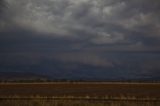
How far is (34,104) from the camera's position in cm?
3027

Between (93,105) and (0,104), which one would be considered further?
(0,104)

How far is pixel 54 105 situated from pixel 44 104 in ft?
2.91

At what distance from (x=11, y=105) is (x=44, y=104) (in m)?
2.73

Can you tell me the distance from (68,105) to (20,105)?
12.8ft

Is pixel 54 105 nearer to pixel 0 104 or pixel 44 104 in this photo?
pixel 44 104

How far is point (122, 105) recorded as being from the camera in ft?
96.1

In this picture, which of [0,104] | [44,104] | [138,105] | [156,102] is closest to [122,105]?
[138,105]

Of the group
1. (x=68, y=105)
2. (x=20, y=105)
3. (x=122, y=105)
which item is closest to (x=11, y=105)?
(x=20, y=105)

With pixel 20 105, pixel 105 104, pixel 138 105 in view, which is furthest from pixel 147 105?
pixel 20 105

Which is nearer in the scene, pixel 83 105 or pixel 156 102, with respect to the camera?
pixel 83 105

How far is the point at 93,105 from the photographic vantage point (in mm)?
29094

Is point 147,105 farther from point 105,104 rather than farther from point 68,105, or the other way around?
point 68,105

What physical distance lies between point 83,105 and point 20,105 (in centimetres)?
514

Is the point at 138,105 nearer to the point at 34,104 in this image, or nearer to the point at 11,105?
the point at 34,104
